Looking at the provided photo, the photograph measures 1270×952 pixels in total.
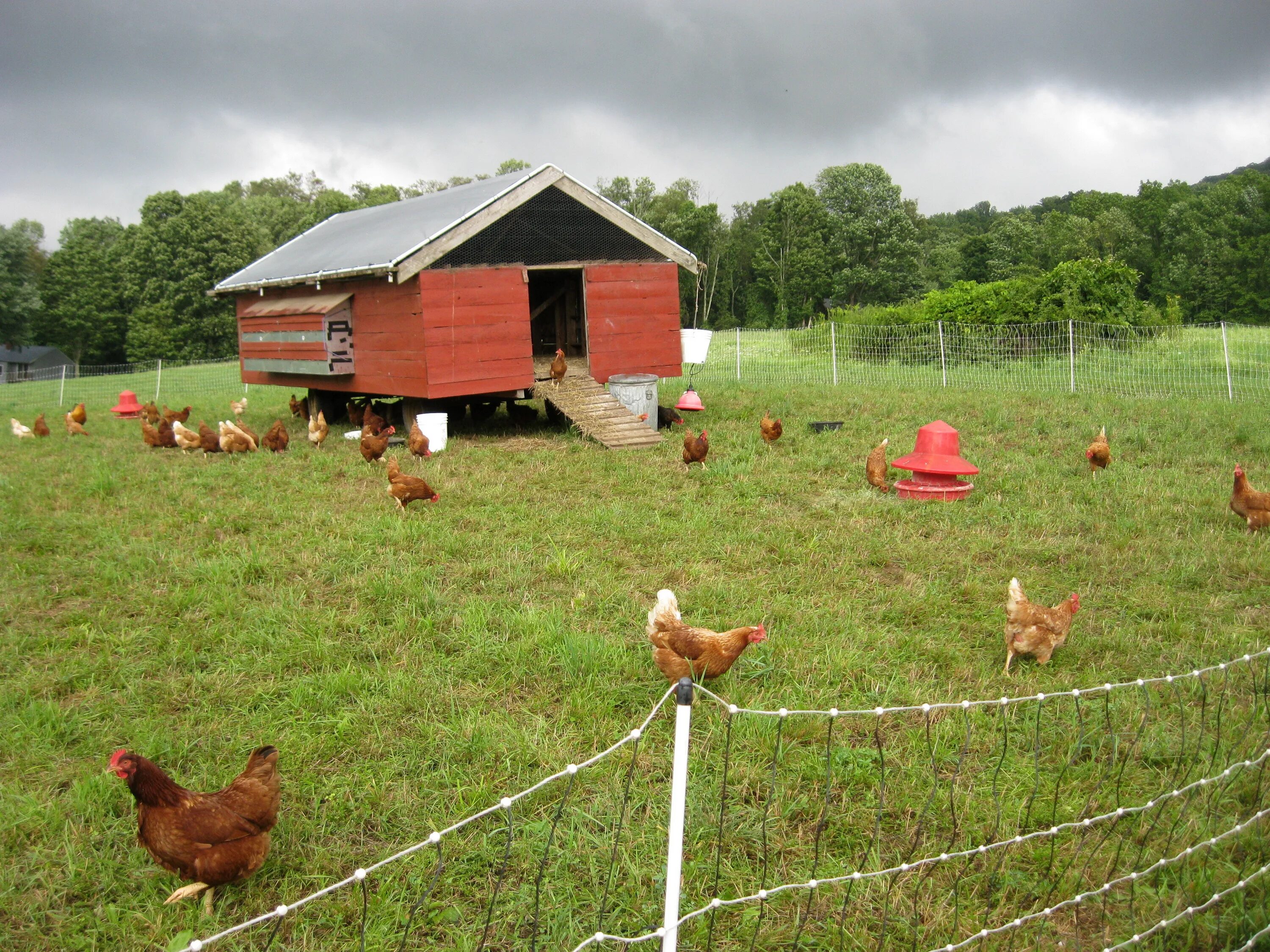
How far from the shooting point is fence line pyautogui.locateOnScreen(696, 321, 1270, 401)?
1406 cm

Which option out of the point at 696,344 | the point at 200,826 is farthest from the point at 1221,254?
the point at 200,826

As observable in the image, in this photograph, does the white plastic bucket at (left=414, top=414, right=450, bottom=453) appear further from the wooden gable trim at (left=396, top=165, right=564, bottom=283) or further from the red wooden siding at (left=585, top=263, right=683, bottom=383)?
the red wooden siding at (left=585, top=263, right=683, bottom=383)

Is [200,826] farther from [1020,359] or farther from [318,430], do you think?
[1020,359]

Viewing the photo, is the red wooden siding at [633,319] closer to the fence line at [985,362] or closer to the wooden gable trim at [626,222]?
the wooden gable trim at [626,222]

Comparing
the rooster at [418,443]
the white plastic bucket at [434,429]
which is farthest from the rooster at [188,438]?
the rooster at [418,443]

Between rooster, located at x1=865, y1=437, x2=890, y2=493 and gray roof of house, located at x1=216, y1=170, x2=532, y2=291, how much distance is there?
257 inches

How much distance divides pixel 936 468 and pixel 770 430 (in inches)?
116

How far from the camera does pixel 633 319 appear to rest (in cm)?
1323

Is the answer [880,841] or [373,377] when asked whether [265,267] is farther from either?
[880,841]

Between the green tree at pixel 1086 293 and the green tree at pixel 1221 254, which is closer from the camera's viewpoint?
the green tree at pixel 1086 293

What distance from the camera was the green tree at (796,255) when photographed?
153ft

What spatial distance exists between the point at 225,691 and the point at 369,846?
1636mm

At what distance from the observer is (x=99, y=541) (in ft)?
22.7

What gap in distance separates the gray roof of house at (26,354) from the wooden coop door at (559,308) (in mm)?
42652
